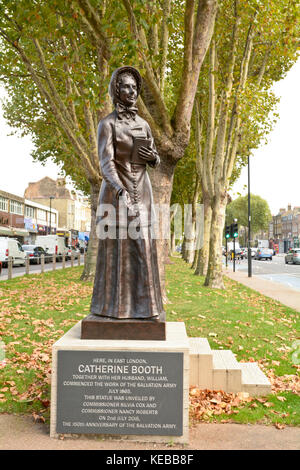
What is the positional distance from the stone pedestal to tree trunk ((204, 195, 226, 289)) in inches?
444

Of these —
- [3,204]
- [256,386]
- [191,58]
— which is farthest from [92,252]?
[3,204]

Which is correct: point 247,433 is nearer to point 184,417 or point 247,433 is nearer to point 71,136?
point 184,417

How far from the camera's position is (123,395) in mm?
3840

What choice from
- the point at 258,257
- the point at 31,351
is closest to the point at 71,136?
the point at 31,351

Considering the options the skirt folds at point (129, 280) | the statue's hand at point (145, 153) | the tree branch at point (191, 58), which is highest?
the tree branch at point (191, 58)

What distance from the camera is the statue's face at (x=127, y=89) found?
431 centimetres

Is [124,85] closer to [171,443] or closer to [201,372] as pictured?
[201,372]

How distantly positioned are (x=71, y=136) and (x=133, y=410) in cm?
1172

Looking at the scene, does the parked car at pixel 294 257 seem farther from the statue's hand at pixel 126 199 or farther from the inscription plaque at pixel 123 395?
the inscription plaque at pixel 123 395

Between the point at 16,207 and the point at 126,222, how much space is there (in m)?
61.5

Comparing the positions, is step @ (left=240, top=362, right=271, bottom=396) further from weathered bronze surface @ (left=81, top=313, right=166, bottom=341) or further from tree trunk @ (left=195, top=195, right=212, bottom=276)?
tree trunk @ (left=195, top=195, right=212, bottom=276)

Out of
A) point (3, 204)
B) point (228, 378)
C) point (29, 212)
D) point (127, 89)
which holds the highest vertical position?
point (3, 204)

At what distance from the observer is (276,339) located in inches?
301

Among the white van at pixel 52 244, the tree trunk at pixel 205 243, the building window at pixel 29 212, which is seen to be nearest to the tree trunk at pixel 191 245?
the tree trunk at pixel 205 243
